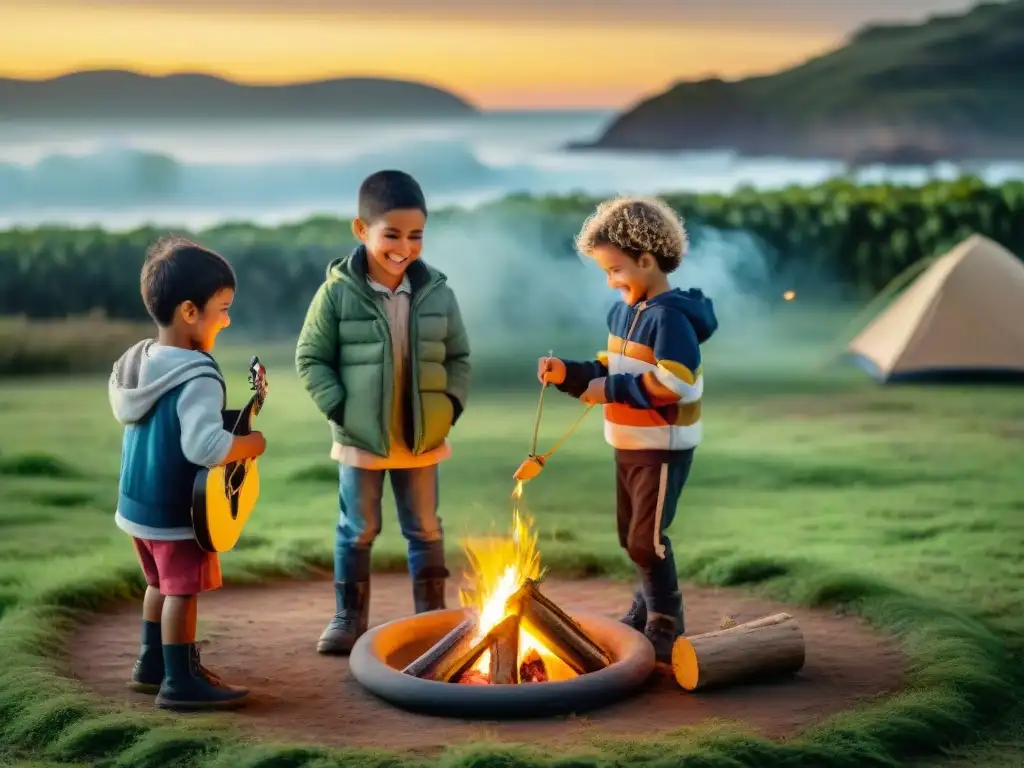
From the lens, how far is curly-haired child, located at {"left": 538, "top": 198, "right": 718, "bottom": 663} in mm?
4805

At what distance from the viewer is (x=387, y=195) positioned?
16.4ft

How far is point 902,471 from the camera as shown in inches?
337

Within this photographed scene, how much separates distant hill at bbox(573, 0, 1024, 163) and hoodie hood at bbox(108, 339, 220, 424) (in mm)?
11667

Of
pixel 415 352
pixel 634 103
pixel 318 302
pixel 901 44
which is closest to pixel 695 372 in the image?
pixel 415 352

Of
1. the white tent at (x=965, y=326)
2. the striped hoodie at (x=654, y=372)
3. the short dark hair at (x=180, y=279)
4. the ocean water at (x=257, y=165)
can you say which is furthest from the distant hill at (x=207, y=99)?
the striped hoodie at (x=654, y=372)

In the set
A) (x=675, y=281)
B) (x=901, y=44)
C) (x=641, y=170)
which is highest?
(x=901, y=44)

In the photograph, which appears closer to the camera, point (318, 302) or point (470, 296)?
point (318, 302)

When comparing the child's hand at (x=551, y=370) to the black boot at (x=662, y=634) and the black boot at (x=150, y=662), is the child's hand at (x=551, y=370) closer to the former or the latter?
the black boot at (x=662, y=634)

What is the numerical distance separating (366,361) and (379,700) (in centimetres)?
113

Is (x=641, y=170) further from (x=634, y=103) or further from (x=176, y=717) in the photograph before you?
(x=176, y=717)

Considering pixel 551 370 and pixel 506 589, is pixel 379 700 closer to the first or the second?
pixel 506 589

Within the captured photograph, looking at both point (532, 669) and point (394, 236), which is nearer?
point (532, 669)

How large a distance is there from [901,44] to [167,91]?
733 cm

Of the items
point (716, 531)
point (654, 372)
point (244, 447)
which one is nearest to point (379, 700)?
point (244, 447)
